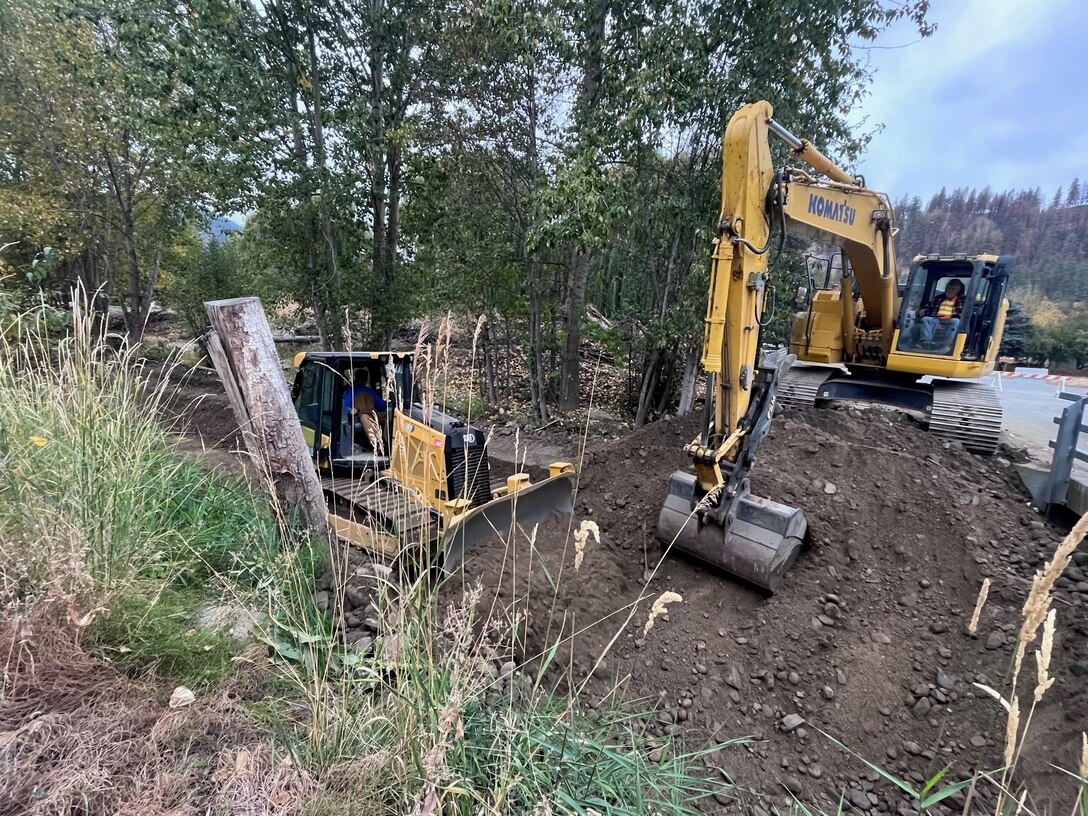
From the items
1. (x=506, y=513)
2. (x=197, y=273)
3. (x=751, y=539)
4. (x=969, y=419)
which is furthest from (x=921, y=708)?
(x=197, y=273)

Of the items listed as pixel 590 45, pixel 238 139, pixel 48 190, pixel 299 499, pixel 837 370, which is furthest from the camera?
pixel 48 190

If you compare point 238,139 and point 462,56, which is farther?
point 238,139

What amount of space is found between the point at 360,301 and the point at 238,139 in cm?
297

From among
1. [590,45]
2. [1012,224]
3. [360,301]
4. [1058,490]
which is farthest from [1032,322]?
[360,301]

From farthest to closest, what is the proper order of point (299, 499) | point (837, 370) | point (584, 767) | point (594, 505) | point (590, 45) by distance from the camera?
point (837, 370) → point (590, 45) → point (594, 505) → point (299, 499) → point (584, 767)

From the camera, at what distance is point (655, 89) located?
5855mm

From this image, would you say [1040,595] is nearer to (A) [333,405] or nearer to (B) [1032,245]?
(A) [333,405]

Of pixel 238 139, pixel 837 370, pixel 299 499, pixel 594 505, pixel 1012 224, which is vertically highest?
pixel 1012 224

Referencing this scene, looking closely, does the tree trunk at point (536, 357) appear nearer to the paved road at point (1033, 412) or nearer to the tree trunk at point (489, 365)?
the tree trunk at point (489, 365)

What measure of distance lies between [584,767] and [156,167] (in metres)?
16.1

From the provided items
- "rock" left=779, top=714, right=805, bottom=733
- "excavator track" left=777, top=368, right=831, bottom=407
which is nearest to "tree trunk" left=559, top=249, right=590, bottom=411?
"excavator track" left=777, top=368, right=831, bottom=407

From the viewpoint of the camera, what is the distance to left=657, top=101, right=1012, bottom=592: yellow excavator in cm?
369

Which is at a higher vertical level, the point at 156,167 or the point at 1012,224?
the point at 1012,224

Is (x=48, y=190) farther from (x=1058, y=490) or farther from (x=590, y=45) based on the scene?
(x=1058, y=490)
